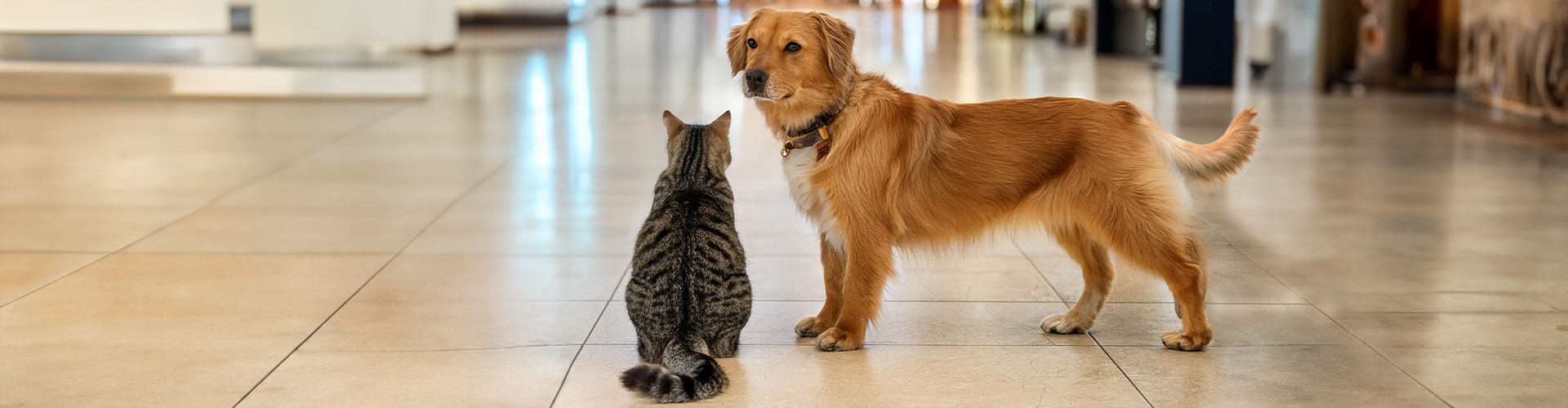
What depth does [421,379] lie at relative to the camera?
432 cm

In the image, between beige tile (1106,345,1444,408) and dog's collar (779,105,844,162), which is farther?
dog's collar (779,105,844,162)

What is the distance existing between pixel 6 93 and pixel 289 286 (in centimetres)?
1001

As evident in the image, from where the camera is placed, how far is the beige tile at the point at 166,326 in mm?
4223

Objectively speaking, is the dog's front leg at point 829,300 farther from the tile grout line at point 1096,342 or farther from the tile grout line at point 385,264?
the tile grout line at point 385,264

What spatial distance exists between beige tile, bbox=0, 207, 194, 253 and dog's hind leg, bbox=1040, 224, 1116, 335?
168 inches

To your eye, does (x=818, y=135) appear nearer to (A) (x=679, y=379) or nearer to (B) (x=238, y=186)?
(A) (x=679, y=379)

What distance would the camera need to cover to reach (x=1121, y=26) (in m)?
20.8

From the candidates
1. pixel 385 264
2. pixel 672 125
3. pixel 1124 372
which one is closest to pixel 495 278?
pixel 385 264

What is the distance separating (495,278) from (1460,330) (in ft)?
12.0

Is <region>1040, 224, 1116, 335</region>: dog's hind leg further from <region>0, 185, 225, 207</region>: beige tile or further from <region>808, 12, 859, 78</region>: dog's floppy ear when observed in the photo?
<region>0, 185, 225, 207</region>: beige tile

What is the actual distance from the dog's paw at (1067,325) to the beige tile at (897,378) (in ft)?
0.63

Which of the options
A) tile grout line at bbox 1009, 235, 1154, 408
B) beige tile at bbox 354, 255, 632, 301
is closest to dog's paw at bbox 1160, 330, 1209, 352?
tile grout line at bbox 1009, 235, 1154, 408

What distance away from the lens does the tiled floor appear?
14.0 feet

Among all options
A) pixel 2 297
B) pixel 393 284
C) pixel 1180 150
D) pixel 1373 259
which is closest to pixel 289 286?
pixel 393 284
